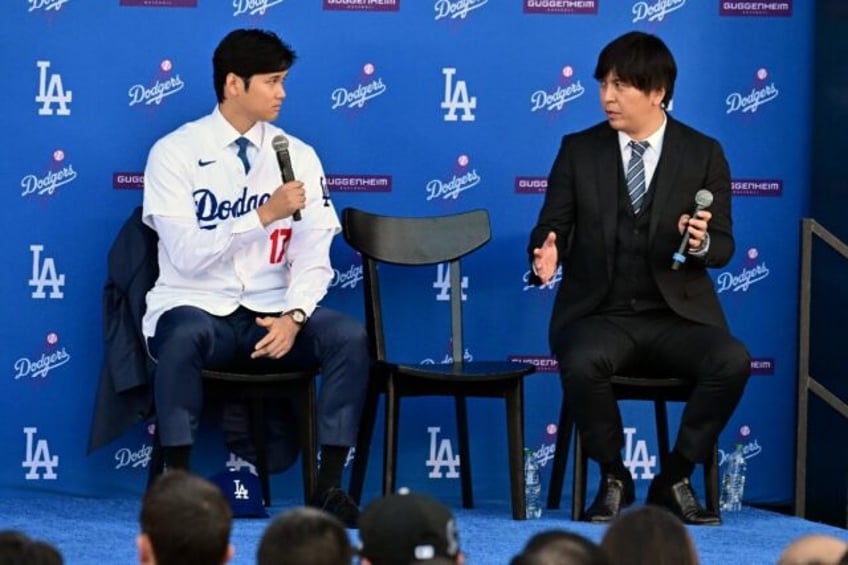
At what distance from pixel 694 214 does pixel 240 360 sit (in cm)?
140

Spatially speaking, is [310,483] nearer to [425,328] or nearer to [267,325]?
[267,325]

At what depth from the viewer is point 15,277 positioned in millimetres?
5348

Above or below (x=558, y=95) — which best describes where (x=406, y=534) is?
below

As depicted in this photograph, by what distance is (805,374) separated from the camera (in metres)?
5.57

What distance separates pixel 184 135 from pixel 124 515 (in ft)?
3.75

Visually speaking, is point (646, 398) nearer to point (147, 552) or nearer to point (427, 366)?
point (427, 366)

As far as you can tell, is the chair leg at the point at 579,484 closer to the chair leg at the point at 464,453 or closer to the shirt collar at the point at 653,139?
the chair leg at the point at 464,453

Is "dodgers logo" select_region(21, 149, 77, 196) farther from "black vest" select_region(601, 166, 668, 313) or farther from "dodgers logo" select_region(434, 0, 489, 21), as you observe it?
"black vest" select_region(601, 166, 668, 313)

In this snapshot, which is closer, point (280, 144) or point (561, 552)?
point (561, 552)

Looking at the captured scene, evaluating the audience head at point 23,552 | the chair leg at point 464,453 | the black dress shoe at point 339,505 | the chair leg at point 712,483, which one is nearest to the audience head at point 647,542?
the audience head at point 23,552

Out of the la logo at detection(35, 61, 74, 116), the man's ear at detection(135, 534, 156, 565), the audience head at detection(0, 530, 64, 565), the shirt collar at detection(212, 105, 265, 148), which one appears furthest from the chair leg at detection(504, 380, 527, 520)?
the audience head at detection(0, 530, 64, 565)

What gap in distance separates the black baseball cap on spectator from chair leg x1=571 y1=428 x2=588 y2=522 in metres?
2.69

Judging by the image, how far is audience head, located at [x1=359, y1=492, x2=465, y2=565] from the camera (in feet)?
7.24

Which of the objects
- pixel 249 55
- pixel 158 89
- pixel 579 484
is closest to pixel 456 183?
pixel 249 55
